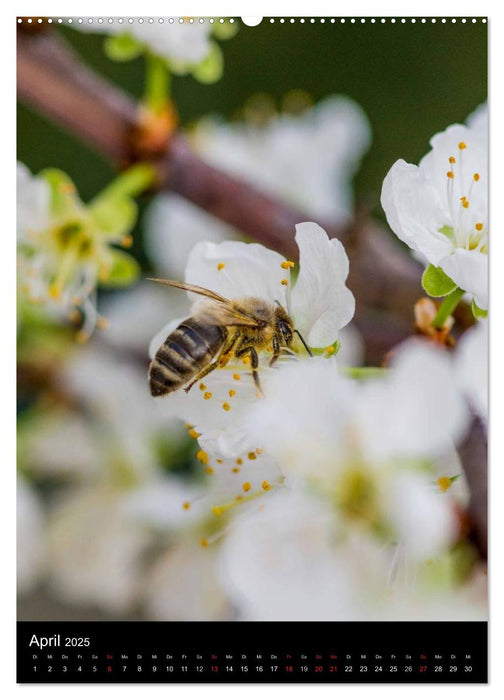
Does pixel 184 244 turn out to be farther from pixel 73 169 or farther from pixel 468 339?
pixel 468 339

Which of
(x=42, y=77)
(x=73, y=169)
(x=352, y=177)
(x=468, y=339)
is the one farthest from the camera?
(x=352, y=177)

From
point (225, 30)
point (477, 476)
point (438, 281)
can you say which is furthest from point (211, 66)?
point (477, 476)

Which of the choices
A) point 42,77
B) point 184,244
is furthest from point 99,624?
point 42,77

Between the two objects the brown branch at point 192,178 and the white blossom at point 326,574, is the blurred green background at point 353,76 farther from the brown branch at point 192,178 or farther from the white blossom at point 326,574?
the white blossom at point 326,574

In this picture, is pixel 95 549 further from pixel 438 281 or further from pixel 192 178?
pixel 438 281

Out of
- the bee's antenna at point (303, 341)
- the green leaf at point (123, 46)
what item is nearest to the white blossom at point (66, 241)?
the green leaf at point (123, 46)

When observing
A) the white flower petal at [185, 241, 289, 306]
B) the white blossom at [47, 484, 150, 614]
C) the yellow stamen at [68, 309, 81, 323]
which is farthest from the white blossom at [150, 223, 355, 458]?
the white blossom at [47, 484, 150, 614]

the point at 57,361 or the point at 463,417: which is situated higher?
the point at 57,361
